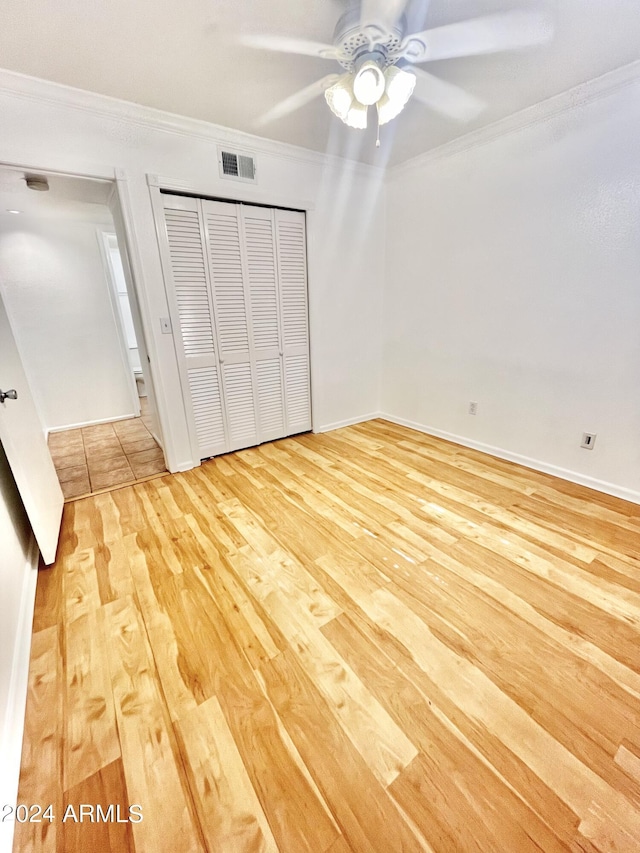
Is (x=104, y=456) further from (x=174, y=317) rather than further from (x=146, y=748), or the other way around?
(x=146, y=748)

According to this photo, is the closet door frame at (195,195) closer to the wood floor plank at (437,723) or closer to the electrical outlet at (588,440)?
the wood floor plank at (437,723)

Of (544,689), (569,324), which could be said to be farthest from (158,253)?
(544,689)

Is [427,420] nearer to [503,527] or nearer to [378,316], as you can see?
[378,316]

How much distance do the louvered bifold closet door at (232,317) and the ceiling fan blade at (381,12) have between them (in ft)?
5.11

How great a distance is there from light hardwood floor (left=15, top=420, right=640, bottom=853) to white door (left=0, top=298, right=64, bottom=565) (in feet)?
0.60

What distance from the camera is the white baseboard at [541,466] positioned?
2.25m

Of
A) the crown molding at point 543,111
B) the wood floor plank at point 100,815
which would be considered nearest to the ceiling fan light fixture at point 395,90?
the crown molding at point 543,111

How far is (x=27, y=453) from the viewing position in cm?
173

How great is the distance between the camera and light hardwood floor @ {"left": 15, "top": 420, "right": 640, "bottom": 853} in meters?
0.87

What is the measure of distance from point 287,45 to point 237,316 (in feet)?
5.28

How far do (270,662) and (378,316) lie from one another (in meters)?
3.35

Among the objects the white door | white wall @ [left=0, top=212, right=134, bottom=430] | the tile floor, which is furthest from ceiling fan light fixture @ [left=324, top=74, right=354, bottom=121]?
white wall @ [left=0, top=212, right=134, bottom=430]

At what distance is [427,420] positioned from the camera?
3504 mm

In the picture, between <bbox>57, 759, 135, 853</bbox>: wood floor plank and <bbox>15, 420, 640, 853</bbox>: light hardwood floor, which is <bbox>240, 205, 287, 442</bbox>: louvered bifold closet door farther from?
<bbox>57, 759, 135, 853</bbox>: wood floor plank
